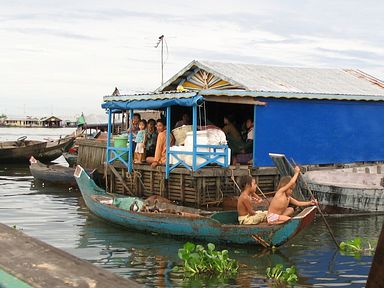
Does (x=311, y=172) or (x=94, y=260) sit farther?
(x=311, y=172)

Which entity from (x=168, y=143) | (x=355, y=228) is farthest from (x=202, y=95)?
(x=355, y=228)

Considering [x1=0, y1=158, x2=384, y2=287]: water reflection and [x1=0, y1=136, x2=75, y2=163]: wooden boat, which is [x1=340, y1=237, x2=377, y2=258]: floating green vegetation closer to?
[x1=0, y1=158, x2=384, y2=287]: water reflection

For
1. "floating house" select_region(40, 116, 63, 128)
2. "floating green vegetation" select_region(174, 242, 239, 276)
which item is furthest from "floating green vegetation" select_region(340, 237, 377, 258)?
"floating house" select_region(40, 116, 63, 128)

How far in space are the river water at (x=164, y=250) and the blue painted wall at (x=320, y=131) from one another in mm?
2358

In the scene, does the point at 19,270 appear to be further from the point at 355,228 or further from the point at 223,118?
the point at 223,118

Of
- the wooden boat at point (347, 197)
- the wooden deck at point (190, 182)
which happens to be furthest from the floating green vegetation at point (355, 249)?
the wooden deck at point (190, 182)

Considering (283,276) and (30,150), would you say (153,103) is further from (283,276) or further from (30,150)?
(30,150)

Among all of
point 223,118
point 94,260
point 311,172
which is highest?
point 223,118

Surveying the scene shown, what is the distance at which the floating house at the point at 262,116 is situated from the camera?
45.9 feet

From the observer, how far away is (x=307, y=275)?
897cm

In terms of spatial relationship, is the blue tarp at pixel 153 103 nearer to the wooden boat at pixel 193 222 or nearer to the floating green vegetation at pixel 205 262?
the wooden boat at pixel 193 222

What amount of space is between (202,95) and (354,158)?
19.0ft

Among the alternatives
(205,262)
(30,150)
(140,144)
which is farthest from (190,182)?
(30,150)

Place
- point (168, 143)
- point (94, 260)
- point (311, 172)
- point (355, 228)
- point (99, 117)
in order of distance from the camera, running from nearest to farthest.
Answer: point (94, 260) < point (355, 228) < point (168, 143) < point (311, 172) < point (99, 117)
